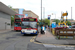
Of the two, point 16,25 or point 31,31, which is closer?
point 31,31

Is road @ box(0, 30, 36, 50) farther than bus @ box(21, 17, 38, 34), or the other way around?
bus @ box(21, 17, 38, 34)

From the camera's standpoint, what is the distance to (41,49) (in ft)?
20.6

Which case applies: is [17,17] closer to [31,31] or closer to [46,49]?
[31,31]

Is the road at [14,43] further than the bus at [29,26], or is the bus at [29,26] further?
the bus at [29,26]

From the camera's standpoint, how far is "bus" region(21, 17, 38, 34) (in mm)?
14250

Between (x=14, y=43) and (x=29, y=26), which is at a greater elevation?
(x=29, y=26)

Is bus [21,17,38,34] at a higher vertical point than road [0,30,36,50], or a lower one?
higher

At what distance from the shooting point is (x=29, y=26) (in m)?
14.4

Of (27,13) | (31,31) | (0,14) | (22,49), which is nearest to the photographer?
(22,49)

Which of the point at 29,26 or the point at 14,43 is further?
the point at 29,26

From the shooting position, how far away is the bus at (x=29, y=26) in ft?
46.8

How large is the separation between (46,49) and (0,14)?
96.2ft

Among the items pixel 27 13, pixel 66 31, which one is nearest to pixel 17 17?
pixel 66 31

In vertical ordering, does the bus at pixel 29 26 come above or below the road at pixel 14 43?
above
